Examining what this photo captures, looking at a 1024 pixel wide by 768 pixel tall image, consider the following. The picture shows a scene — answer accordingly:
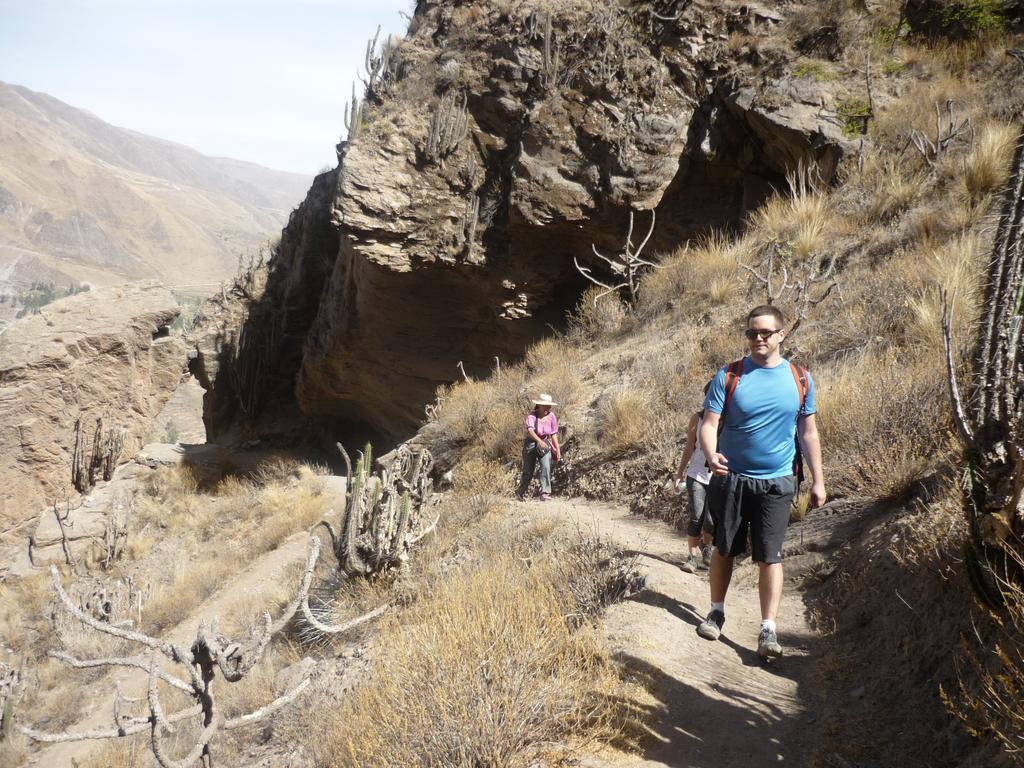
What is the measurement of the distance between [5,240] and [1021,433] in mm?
108772

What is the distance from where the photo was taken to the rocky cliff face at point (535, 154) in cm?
1136

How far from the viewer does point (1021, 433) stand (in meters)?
2.26

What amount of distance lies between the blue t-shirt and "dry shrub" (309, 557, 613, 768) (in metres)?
1.15

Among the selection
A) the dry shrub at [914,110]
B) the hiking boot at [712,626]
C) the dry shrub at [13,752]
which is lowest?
the dry shrub at [13,752]

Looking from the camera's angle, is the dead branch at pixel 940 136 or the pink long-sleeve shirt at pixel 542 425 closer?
the pink long-sleeve shirt at pixel 542 425

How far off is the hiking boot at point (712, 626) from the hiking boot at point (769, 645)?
0.25 meters

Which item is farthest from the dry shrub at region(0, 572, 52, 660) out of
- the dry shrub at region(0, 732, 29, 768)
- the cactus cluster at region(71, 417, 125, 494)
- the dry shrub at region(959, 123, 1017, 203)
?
the dry shrub at region(959, 123, 1017, 203)

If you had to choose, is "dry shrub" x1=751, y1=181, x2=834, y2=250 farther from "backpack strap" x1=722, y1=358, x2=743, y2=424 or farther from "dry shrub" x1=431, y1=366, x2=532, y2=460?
"backpack strap" x1=722, y1=358, x2=743, y2=424

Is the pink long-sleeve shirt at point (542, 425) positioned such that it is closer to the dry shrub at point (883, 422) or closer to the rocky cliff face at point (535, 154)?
the dry shrub at point (883, 422)

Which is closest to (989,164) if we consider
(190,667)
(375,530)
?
(375,530)

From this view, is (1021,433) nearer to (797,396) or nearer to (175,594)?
(797,396)

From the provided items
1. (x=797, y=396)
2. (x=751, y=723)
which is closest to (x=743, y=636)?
(x=751, y=723)

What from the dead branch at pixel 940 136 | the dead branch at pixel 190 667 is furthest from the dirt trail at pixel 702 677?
the dead branch at pixel 940 136

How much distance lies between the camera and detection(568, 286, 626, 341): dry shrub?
35.4ft
